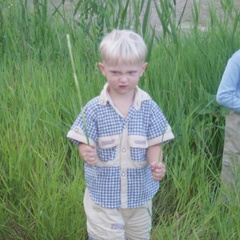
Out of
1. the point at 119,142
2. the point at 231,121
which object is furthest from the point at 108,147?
the point at 231,121

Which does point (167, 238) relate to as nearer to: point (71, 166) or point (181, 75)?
point (71, 166)

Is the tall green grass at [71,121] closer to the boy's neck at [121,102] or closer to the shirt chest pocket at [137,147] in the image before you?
the shirt chest pocket at [137,147]

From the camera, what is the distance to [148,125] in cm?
238

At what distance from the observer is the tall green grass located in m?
2.74

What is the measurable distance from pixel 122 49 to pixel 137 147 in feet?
1.14

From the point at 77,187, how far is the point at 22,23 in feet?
5.33

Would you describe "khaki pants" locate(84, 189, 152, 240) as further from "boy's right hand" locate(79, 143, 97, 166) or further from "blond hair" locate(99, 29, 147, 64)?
"blond hair" locate(99, 29, 147, 64)

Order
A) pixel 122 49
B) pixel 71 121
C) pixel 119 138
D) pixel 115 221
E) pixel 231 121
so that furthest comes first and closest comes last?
pixel 71 121
pixel 231 121
pixel 115 221
pixel 119 138
pixel 122 49

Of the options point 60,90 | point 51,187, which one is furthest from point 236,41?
point 51,187

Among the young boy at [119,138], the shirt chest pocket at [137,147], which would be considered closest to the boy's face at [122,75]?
the young boy at [119,138]

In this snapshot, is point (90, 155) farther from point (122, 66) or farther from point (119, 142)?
point (122, 66)

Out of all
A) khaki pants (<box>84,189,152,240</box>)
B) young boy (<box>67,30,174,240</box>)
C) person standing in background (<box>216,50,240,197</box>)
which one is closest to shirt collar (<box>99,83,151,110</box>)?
young boy (<box>67,30,174,240</box>)

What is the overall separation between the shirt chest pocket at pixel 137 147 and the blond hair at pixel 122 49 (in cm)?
27

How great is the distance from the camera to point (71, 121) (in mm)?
3295
